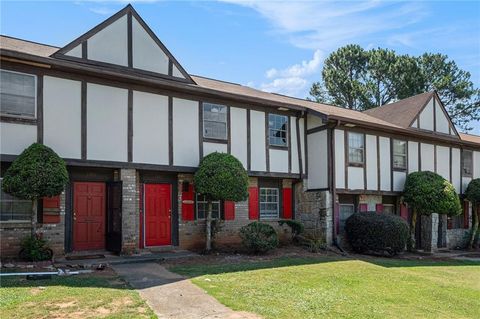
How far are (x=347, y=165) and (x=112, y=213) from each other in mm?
8910

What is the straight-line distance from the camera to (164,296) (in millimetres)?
7730

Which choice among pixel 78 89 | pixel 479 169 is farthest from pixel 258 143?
pixel 479 169

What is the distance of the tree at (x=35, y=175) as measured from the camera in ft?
32.9

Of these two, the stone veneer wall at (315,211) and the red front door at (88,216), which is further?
the stone veneer wall at (315,211)

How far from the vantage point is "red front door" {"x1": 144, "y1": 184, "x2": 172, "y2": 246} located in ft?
44.0

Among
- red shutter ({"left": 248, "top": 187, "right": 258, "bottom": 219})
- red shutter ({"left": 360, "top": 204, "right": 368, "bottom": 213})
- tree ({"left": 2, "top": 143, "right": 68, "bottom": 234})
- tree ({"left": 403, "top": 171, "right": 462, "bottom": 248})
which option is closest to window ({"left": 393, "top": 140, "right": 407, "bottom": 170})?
tree ({"left": 403, "top": 171, "right": 462, "bottom": 248})

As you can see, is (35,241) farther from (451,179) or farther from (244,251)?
(451,179)

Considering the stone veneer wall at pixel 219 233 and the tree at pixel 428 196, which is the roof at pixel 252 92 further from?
the stone veneer wall at pixel 219 233

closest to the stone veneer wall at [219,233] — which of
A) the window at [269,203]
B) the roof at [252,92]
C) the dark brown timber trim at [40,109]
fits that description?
the window at [269,203]

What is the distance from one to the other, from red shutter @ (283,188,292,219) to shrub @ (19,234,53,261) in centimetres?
854

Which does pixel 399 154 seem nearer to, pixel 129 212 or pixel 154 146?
pixel 154 146

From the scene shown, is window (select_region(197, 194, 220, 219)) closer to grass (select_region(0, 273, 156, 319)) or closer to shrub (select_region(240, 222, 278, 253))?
shrub (select_region(240, 222, 278, 253))

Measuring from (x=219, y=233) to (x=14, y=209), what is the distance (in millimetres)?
6216

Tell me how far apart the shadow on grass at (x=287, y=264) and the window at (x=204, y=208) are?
3008mm
